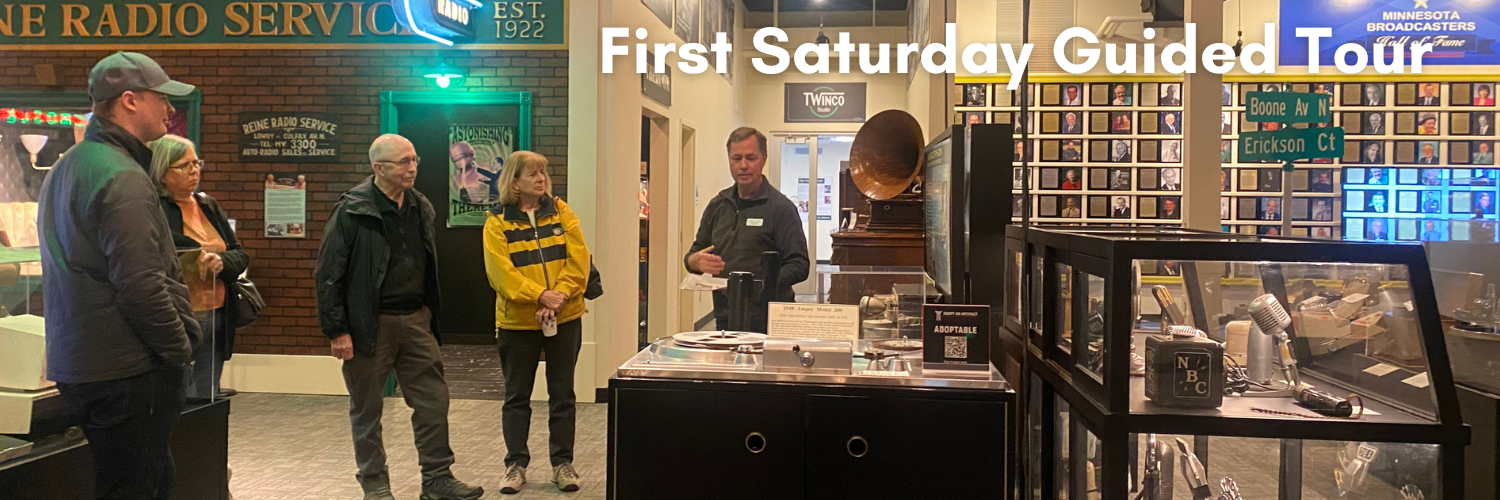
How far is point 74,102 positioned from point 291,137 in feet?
4.92

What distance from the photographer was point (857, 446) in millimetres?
2311

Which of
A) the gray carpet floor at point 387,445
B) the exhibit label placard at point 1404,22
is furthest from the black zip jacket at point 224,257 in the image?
the exhibit label placard at point 1404,22

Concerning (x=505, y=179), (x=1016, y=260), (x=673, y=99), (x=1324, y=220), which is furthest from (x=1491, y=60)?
(x=505, y=179)

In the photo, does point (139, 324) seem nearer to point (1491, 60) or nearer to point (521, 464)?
point (521, 464)

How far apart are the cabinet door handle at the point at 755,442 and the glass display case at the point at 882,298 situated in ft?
1.89

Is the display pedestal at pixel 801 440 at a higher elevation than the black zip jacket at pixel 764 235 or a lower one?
lower

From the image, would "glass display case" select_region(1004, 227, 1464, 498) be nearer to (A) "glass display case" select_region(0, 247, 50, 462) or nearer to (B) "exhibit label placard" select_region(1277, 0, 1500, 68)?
(A) "glass display case" select_region(0, 247, 50, 462)

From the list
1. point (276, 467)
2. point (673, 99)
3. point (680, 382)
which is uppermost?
point (673, 99)

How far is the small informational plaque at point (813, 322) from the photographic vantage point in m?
2.54

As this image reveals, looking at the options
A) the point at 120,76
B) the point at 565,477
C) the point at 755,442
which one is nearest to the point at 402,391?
the point at 565,477

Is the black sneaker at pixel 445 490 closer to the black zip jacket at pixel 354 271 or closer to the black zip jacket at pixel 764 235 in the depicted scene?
the black zip jacket at pixel 354 271

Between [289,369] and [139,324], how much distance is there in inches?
163

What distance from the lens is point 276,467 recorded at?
4594 mm

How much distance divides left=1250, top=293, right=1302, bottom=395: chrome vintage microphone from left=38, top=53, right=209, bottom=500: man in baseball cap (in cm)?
272
